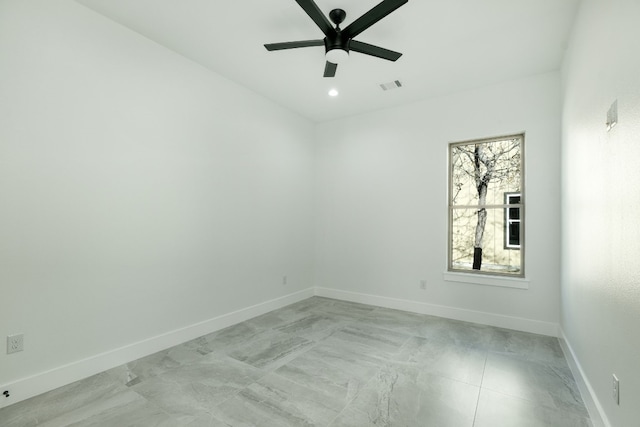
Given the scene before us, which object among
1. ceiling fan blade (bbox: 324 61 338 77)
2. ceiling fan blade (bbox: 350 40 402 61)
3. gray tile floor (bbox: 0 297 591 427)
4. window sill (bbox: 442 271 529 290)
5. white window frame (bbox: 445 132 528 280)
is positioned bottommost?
gray tile floor (bbox: 0 297 591 427)

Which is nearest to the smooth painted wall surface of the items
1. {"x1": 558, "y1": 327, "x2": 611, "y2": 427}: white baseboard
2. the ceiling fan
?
the ceiling fan

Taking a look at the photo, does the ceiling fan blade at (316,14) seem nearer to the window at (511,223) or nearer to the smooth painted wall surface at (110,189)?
the smooth painted wall surface at (110,189)

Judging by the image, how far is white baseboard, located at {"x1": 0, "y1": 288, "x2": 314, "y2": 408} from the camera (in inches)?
84.8

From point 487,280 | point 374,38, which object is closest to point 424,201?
point 487,280

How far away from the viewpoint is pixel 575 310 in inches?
99.6

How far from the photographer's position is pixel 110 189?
2662 mm

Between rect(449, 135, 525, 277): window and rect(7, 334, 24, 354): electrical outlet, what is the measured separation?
444 cm

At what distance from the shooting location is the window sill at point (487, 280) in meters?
3.61

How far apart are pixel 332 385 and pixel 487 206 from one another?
3039mm

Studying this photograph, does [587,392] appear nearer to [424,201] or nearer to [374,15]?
[424,201]

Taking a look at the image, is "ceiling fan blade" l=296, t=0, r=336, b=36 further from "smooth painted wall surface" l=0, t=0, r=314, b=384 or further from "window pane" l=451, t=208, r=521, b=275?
"window pane" l=451, t=208, r=521, b=275

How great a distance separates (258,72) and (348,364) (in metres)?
3.36

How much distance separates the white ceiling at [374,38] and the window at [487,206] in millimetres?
880

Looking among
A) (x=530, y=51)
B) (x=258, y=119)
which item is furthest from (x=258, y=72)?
(x=530, y=51)
